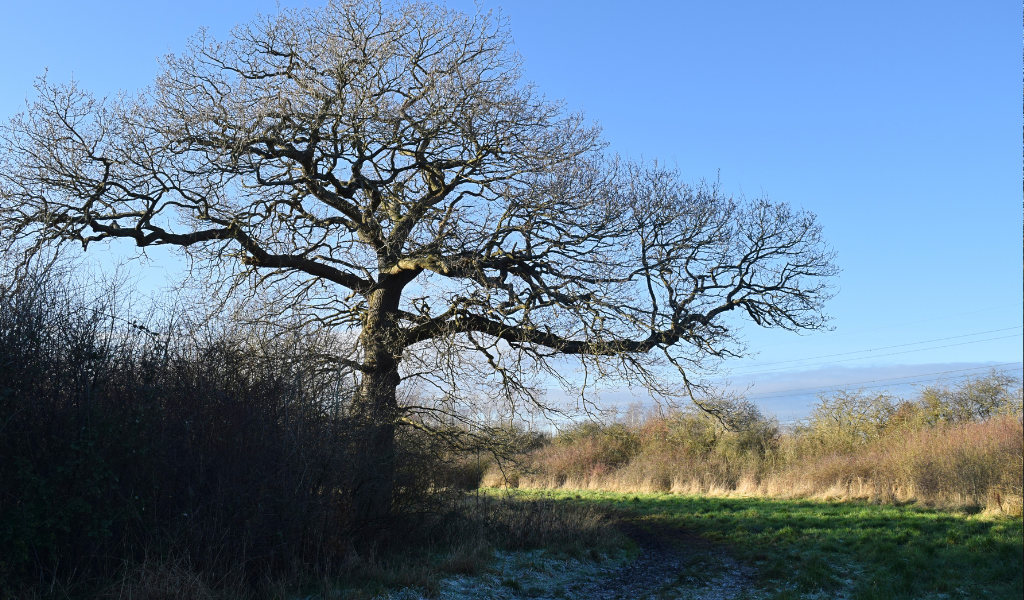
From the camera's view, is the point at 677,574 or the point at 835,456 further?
the point at 835,456

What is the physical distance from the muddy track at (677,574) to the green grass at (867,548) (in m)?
0.36

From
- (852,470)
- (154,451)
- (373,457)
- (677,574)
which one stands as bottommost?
(677,574)

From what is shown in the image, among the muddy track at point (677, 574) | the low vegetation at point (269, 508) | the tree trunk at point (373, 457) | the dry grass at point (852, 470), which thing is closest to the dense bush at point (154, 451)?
the low vegetation at point (269, 508)

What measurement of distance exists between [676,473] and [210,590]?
69.4 ft

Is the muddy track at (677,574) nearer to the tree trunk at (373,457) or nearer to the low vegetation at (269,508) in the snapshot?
the low vegetation at (269,508)

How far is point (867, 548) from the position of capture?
36.9 feet

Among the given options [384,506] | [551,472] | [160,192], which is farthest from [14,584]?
[551,472]

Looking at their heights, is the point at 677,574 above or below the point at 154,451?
below

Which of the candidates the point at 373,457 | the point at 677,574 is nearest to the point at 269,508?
the point at 373,457

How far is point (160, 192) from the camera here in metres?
12.9

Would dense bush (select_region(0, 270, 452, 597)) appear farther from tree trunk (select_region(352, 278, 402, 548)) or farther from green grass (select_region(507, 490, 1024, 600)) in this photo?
green grass (select_region(507, 490, 1024, 600))

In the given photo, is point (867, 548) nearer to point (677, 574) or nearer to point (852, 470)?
point (677, 574)

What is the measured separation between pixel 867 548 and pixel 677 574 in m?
3.52

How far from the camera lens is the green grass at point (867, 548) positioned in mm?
8852
